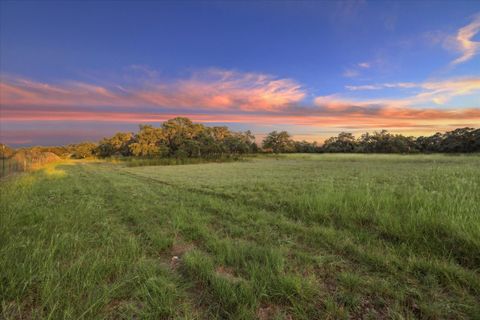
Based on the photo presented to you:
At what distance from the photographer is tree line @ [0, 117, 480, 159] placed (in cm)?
6500

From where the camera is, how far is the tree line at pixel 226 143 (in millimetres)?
65000

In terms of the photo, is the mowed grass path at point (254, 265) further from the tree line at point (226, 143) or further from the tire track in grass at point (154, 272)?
the tree line at point (226, 143)

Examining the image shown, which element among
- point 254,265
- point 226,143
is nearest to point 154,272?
point 254,265

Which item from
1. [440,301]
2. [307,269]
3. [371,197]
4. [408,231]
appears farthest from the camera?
[371,197]

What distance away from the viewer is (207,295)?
2885mm

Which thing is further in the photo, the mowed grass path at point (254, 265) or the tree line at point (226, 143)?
the tree line at point (226, 143)

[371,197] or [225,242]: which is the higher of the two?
[371,197]

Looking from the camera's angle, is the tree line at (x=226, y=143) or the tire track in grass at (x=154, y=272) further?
the tree line at (x=226, y=143)

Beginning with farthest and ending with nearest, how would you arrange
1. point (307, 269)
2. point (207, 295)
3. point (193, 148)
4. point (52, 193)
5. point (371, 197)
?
1. point (193, 148)
2. point (52, 193)
3. point (371, 197)
4. point (307, 269)
5. point (207, 295)

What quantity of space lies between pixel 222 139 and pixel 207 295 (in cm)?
7652

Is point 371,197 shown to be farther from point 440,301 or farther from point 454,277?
point 440,301

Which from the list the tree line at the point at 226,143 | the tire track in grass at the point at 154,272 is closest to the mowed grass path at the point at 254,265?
the tire track in grass at the point at 154,272

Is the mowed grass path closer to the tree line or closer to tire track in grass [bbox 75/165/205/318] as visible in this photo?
tire track in grass [bbox 75/165/205/318]

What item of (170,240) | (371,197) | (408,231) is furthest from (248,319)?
(371,197)
